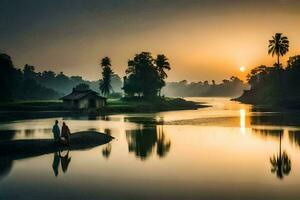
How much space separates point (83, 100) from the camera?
104062mm

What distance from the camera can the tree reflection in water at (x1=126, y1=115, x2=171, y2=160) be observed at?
39244mm

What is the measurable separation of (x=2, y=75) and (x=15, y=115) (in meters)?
36.4

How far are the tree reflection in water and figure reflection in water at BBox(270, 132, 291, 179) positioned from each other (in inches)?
414

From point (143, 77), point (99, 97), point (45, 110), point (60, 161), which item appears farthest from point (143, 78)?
point (60, 161)

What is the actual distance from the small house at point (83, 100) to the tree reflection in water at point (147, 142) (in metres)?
46.3

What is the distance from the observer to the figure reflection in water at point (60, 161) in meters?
30.1

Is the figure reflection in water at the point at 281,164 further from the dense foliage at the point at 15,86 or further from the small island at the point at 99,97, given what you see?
the dense foliage at the point at 15,86

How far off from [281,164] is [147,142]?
61.9 feet

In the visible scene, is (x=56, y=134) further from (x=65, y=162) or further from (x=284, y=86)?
(x=284, y=86)

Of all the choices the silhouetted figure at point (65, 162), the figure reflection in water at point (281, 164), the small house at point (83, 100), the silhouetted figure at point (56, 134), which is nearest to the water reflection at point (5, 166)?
the silhouetted figure at point (65, 162)

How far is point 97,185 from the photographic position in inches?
990

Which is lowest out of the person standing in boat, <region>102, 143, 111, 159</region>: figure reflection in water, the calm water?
the calm water

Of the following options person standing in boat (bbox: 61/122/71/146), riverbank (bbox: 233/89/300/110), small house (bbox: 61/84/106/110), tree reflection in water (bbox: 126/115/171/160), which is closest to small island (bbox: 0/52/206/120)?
small house (bbox: 61/84/106/110)

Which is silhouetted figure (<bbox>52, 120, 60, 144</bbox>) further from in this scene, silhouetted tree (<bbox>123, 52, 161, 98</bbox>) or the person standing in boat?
silhouetted tree (<bbox>123, 52, 161, 98</bbox>)
